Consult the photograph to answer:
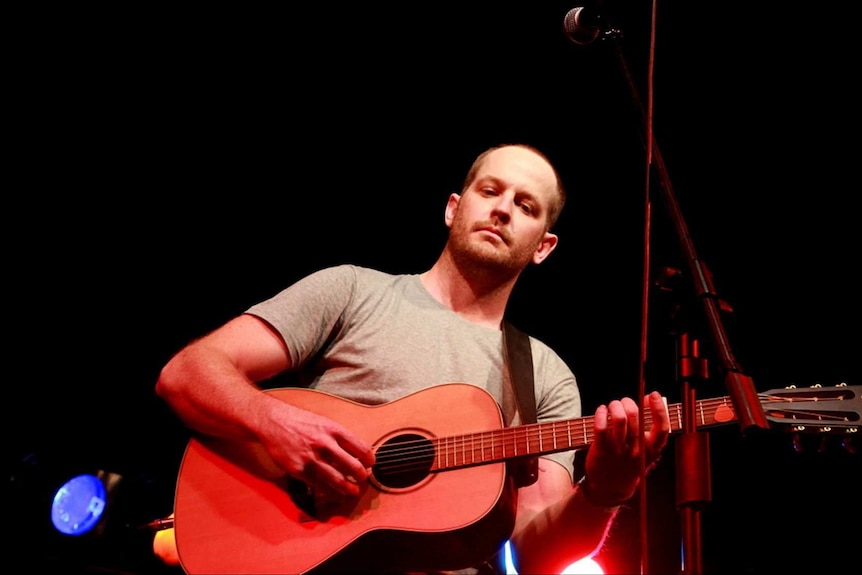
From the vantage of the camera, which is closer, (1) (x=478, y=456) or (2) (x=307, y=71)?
(1) (x=478, y=456)

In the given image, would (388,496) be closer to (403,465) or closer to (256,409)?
(403,465)

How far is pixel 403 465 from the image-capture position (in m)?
2.44

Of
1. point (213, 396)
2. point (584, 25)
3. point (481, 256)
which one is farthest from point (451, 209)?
point (213, 396)

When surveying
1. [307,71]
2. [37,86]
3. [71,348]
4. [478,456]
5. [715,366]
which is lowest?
[478,456]

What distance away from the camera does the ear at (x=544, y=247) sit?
Result: 149 inches

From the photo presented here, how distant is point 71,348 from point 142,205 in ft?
4.47

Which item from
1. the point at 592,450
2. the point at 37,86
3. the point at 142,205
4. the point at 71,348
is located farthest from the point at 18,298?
the point at 592,450

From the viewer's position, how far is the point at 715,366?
1604mm

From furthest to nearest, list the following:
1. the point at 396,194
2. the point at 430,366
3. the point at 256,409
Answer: the point at 396,194 → the point at 430,366 → the point at 256,409

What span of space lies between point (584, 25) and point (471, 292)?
1.50m

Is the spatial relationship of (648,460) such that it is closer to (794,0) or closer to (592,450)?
(592,450)

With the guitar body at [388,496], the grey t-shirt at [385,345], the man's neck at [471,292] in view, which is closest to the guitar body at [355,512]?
the guitar body at [388,496]

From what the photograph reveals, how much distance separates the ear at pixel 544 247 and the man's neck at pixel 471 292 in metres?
0.37

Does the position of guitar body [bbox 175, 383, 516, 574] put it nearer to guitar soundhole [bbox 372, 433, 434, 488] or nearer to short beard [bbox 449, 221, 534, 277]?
guitar soundhole [bbox 372, 433, 434, 488]
